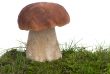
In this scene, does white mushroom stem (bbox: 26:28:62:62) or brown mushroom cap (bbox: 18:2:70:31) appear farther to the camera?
white mushroom stem (bbox: 26:28:62:62)

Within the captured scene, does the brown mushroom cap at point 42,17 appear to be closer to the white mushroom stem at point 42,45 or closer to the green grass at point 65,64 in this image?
the white mushroom stem at point 42,45

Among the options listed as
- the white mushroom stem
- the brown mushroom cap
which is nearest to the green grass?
the white mushroom stem

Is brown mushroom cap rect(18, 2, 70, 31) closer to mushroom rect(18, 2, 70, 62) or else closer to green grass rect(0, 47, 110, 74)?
mushroom rect(18, 2, 70, 62)

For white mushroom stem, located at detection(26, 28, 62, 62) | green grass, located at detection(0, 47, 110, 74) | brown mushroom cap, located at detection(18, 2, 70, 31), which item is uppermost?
brown mushroom cap, located at detection(18, 2, 70, 31)

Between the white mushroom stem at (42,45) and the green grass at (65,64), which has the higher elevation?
the white mushroom stem at (42,45)

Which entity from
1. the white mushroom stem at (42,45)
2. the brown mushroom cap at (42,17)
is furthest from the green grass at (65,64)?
the brown mushroom cap at (42,17)

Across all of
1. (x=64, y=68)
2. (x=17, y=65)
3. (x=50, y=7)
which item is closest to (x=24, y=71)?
(x=17, y=65)
